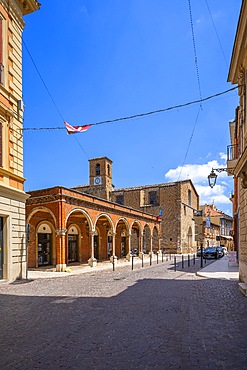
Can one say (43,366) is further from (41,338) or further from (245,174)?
(245,174)

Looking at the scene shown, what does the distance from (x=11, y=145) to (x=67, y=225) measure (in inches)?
419

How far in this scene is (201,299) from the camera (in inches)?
345

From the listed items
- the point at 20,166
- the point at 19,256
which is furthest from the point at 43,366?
the point at 20,166

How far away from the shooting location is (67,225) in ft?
73.9

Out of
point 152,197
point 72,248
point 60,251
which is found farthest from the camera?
point 152,197

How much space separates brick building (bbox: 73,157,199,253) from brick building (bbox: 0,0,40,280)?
28.4m

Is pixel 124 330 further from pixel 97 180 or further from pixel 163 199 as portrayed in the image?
pixel 163 199

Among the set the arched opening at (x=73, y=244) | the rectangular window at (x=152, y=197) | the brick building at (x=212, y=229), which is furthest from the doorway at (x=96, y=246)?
→ the brick building at (x=212, y=229)

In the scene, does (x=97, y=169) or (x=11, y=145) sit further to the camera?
(x=97, y=169)

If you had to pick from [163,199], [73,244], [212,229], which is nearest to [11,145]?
[73,244]

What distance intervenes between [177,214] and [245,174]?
34305 mm

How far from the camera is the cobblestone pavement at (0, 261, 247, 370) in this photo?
13.7 feet

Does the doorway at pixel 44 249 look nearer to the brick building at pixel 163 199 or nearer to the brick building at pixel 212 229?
the brick building at pixel 163 199

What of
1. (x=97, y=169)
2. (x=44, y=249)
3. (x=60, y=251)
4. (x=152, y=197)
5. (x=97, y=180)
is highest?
(x=97, y=169)
